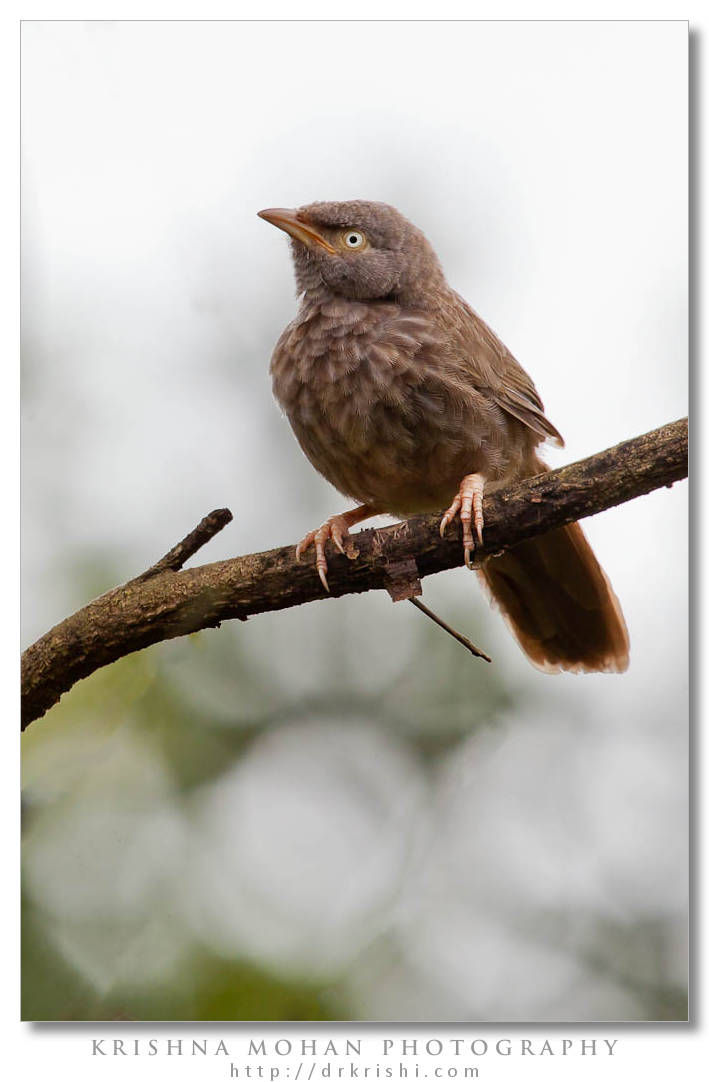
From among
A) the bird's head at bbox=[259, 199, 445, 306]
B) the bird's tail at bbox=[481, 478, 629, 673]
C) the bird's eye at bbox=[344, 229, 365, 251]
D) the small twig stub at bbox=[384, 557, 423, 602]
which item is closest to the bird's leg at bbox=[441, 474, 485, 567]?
the small twig stub at bbox=[384, 557, 423, 602]

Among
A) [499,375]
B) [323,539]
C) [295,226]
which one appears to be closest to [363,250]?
[295,226]

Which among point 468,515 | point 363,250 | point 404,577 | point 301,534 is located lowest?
point 404,577

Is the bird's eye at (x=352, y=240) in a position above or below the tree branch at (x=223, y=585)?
above

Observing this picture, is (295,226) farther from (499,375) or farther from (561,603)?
(561,603)

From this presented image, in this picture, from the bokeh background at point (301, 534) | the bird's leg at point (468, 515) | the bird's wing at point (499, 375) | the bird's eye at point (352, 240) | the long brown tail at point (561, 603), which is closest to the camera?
the bird's leg at point (468, 515)

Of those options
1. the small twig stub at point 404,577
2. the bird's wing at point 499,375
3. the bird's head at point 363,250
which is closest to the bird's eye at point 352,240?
the bird's head at point 363,250

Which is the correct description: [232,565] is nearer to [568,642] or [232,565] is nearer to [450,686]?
[450,686]

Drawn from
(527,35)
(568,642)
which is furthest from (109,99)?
(568,642)

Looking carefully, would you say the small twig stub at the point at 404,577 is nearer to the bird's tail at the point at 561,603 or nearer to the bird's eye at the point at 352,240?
the bird's tail at the point at 561,603

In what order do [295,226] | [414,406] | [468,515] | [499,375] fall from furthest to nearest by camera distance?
[295,226], [499,375], [414,406], [468,515]
